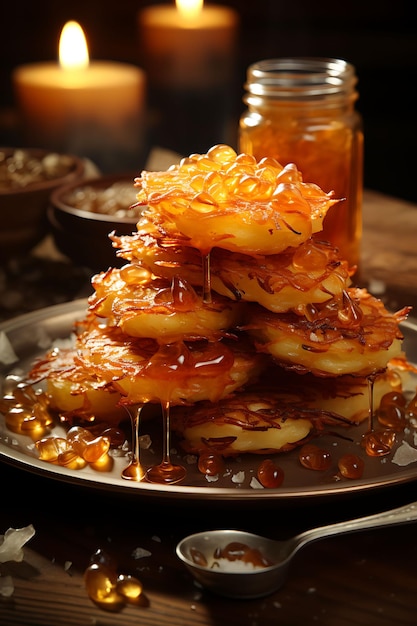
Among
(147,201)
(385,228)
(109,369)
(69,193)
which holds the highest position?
(147,201)

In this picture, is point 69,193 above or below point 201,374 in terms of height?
below

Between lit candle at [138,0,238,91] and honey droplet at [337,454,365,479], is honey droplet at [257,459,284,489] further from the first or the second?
lit candle at [138,0,238,91]

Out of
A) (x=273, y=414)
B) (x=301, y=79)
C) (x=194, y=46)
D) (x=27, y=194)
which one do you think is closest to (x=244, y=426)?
(x=273, y=414)

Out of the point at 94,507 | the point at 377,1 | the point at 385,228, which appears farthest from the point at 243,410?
the point at 377,1

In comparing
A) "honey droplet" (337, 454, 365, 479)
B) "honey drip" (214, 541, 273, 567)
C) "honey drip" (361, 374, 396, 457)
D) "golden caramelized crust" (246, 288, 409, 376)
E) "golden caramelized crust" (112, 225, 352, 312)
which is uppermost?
"golden caramelized crust" (112, 225, 352, 312)

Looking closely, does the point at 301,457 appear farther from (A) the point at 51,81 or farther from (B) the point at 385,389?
(A) the point at 51,81

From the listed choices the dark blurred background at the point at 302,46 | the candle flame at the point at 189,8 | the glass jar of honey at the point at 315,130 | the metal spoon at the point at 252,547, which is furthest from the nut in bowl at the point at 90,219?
the dark blurred background at the point at 302,46

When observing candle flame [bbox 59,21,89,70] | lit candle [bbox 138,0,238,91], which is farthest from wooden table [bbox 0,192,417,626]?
lit candle [bbox 138,0,238,91]
